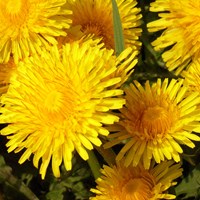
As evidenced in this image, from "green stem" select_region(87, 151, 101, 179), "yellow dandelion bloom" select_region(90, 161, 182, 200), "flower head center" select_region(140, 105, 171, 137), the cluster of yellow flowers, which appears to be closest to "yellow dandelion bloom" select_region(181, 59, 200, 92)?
the cluster of yellow flowers

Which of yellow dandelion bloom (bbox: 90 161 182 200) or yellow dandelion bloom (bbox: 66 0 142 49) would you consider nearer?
yellow dandelion bloom (bbox: 90 161 182 200)

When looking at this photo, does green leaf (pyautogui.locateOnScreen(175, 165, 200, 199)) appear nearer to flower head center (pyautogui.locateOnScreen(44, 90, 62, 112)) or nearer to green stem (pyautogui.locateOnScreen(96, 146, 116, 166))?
green stem (pyautogui.locateOnScreen(96, 146, 116, 166))

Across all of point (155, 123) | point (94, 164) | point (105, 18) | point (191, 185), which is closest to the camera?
point (155, 123)

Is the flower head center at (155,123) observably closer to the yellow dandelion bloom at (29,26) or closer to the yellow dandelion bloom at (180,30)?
the yellow dandelion bloom at (180,30)

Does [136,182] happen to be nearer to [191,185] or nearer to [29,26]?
[191,185]

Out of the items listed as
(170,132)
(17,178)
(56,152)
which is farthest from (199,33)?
(17,178)

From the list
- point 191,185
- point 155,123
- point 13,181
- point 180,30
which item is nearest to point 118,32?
point 180,30
